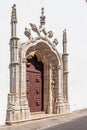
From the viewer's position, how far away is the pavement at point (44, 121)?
361 inches

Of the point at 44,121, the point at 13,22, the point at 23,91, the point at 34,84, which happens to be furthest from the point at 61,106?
the point at 13,22

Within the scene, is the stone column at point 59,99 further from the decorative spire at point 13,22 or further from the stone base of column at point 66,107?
the decorative spire at point 13,22

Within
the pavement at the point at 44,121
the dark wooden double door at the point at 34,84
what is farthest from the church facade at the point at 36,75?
the pavement at the point at 44,121

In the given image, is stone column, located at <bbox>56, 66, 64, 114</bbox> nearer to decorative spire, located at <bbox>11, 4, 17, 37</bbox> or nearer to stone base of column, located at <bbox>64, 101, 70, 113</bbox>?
stone base of column, located at <bbox>64, 101, 70, 113</bbox>

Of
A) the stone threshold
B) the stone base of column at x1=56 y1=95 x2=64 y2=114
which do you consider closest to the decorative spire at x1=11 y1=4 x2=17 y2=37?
the stone threshold

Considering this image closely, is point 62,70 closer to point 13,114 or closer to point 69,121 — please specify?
point 69,121

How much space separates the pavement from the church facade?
0.75ft

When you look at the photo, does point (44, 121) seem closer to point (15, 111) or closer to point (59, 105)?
point (15, 111)

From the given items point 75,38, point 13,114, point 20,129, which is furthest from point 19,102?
point 75,38

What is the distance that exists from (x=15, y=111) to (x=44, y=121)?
126 centimetres

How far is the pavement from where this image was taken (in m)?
9.18

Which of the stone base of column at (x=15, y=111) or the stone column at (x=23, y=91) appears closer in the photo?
the stone base of column at (x=15, y=111)

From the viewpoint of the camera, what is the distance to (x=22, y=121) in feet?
32.1

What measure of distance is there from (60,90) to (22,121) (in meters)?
2.93
